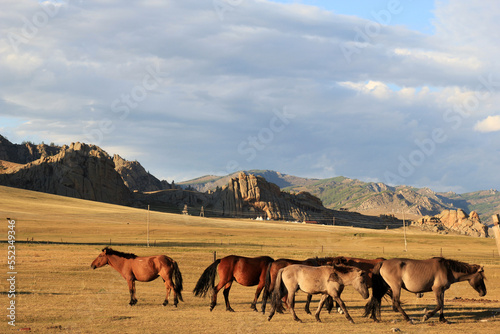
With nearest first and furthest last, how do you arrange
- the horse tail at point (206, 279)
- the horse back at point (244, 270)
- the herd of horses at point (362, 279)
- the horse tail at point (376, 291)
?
the herd of horses at point (362, 279), the horse tail at point (376, 291), the horse back at point (244, 270), the horse tail at point (206, 279)

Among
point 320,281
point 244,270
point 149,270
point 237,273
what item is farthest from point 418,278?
point 149,270

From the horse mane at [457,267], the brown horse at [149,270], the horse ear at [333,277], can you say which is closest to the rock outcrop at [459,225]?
the horse mane at [457,267]

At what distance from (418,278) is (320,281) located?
3.11 meters

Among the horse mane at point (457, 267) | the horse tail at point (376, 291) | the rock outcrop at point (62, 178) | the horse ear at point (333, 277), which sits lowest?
the horse tail at point (376, 291)

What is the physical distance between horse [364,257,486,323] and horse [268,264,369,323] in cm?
91

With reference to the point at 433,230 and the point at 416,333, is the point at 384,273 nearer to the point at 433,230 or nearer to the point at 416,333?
the point at 416,333

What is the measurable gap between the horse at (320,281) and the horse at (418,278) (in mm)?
906

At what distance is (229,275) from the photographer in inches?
674

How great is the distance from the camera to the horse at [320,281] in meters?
14.9

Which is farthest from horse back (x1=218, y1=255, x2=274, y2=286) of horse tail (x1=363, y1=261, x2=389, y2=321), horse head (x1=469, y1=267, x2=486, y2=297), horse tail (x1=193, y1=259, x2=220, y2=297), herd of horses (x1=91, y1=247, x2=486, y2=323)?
horse head (x1=469, y1=267, x2=486, y2=297)

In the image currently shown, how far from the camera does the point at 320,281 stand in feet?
49.3

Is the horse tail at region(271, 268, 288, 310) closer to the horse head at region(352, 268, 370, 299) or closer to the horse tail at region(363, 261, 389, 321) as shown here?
the horse head at region(352, 268, 370, 299)

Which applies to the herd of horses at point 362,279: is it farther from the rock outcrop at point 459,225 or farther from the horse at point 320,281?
the rock outcrop at point 459,225

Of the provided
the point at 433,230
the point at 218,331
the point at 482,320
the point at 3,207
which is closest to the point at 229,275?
the point at 218,331
